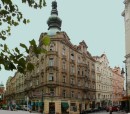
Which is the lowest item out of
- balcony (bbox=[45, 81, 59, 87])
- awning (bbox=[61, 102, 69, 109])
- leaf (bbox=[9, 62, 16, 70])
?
awning (bbox=[61, 102, 69, 109])

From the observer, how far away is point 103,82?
90.4 metres

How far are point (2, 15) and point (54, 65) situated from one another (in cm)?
5422

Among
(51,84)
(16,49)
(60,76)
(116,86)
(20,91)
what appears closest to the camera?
(16,49)

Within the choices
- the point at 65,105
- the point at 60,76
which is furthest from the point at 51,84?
the point at 65,105

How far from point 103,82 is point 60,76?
31243 mm

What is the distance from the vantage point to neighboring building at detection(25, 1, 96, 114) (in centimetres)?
5975

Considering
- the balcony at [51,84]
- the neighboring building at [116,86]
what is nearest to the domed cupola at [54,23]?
the balcony at [51,84]

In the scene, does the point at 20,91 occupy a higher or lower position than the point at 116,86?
lower

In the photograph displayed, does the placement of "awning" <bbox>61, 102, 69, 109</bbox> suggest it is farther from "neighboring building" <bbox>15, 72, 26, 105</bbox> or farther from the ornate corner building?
"neighboring building" <bbox>15, 72, 26, 105</bbox>

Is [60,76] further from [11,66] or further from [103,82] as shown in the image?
[11,66]

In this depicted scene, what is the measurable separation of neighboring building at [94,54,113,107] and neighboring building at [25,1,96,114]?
347 inches

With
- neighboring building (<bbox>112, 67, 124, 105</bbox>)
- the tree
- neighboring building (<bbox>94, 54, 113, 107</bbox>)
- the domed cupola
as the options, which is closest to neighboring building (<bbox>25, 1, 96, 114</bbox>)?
the domed cupola

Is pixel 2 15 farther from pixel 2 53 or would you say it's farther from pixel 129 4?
pixel 129 4

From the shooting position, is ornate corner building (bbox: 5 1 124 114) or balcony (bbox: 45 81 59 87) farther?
ornate corner building (bbox: 5 1 124 114)
